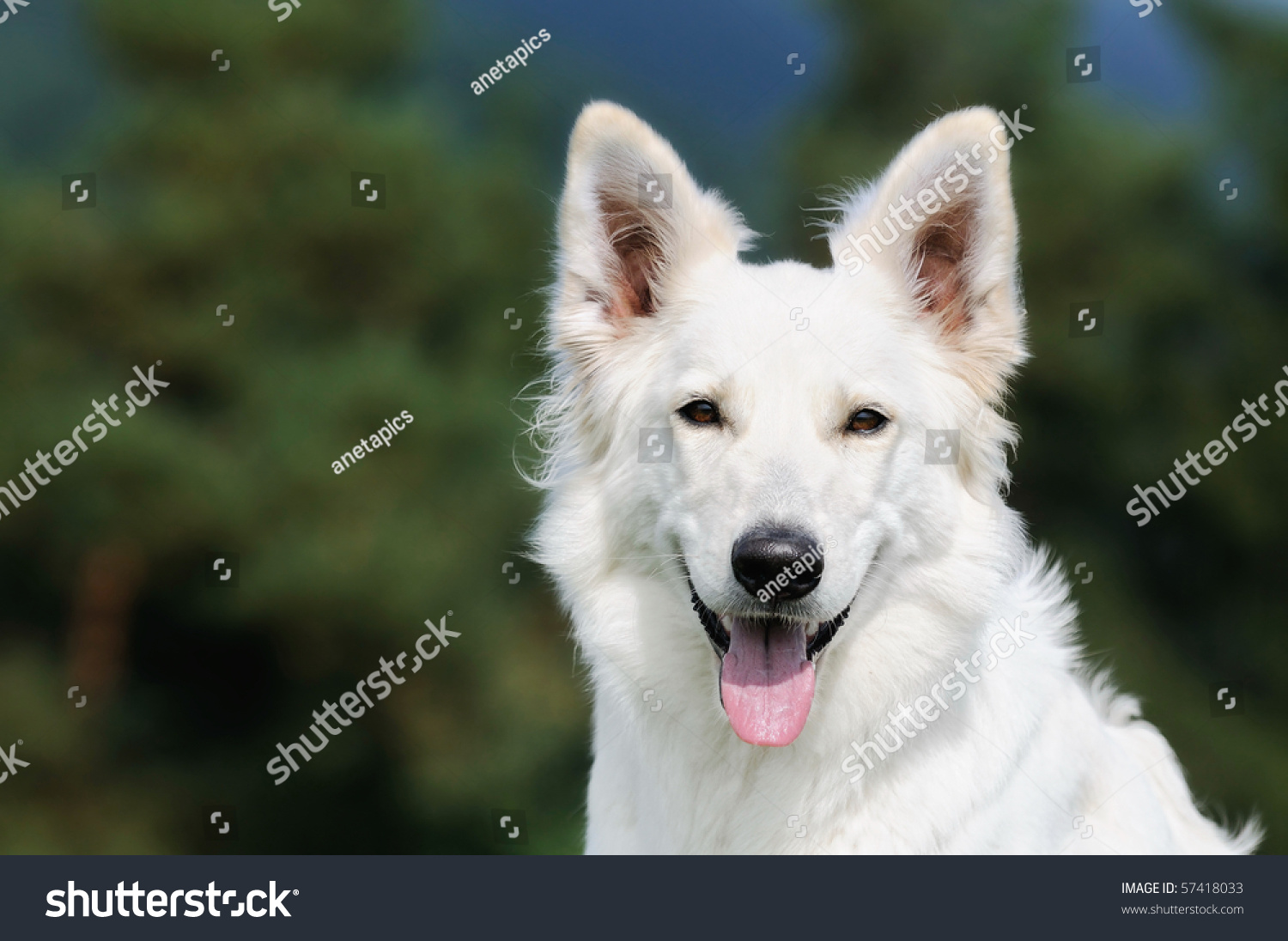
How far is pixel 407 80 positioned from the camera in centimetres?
1319

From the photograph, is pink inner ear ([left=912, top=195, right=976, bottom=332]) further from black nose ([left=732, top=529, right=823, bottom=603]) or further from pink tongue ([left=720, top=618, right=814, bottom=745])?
pink tongue ([left=720, top=618, right=814, bottom=745])

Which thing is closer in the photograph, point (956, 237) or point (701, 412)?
point (701, 412)

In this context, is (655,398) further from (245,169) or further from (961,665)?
(245,169)

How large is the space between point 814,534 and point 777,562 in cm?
14

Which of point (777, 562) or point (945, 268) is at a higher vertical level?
point (945, 268)

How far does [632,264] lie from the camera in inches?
155

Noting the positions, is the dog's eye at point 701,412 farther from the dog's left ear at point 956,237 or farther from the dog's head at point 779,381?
the dog's left ear at point 956,237

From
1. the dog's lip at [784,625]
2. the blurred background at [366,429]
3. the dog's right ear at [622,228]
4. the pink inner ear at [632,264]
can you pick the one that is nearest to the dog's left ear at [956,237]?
the dog's right ear at [622,228]

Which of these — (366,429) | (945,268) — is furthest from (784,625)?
(366,429)

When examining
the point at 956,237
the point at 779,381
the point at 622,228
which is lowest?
the point at 779,381

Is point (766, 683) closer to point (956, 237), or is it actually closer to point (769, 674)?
point (769, 674)

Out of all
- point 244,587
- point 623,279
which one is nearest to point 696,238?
point 623,279

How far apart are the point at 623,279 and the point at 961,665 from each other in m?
1.70

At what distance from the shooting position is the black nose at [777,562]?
3088 mm
